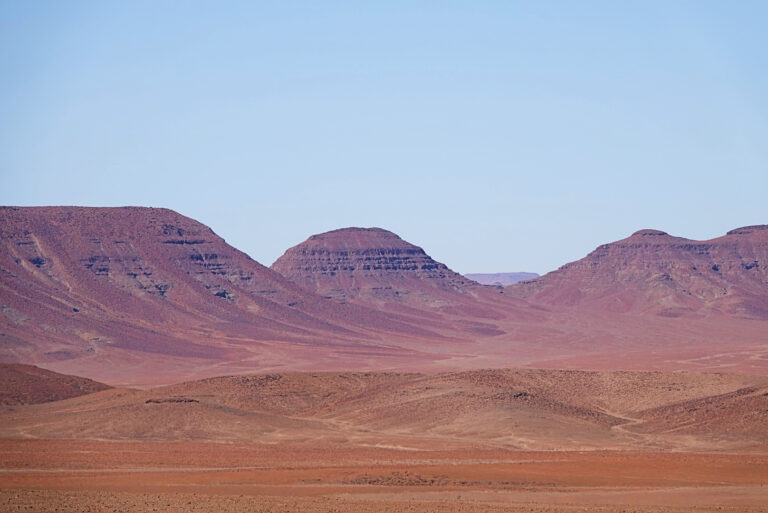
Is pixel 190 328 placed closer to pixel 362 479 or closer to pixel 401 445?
pixel 401 445

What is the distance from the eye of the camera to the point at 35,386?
287 feet

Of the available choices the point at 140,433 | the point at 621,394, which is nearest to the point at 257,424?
the point at 140,433

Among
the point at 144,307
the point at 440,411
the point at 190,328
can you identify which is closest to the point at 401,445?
the point at 440,411

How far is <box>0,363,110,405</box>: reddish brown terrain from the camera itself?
84.5 m

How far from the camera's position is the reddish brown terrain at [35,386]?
84.5m

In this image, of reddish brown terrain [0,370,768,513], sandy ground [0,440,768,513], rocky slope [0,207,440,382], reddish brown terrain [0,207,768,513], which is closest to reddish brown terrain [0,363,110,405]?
reddish brown terrain [0,207,768,513]

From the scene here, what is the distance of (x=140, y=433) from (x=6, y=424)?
29.5ft

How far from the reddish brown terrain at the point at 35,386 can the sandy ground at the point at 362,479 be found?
1927 cm

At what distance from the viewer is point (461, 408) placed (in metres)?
76.2

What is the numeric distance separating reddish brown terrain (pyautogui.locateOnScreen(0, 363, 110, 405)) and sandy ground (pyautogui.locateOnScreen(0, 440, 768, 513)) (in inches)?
759

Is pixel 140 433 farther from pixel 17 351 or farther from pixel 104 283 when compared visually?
pixel 104 283

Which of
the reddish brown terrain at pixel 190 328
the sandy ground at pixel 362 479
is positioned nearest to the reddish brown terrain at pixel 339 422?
the sandy ground at pixel 362 479

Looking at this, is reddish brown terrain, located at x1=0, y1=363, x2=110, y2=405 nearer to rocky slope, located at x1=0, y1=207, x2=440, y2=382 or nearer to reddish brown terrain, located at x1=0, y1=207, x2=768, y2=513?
reddish brown terrain, located at x1=0, y1=207, x2=768, y2=513

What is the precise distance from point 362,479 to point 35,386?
1708 inches
